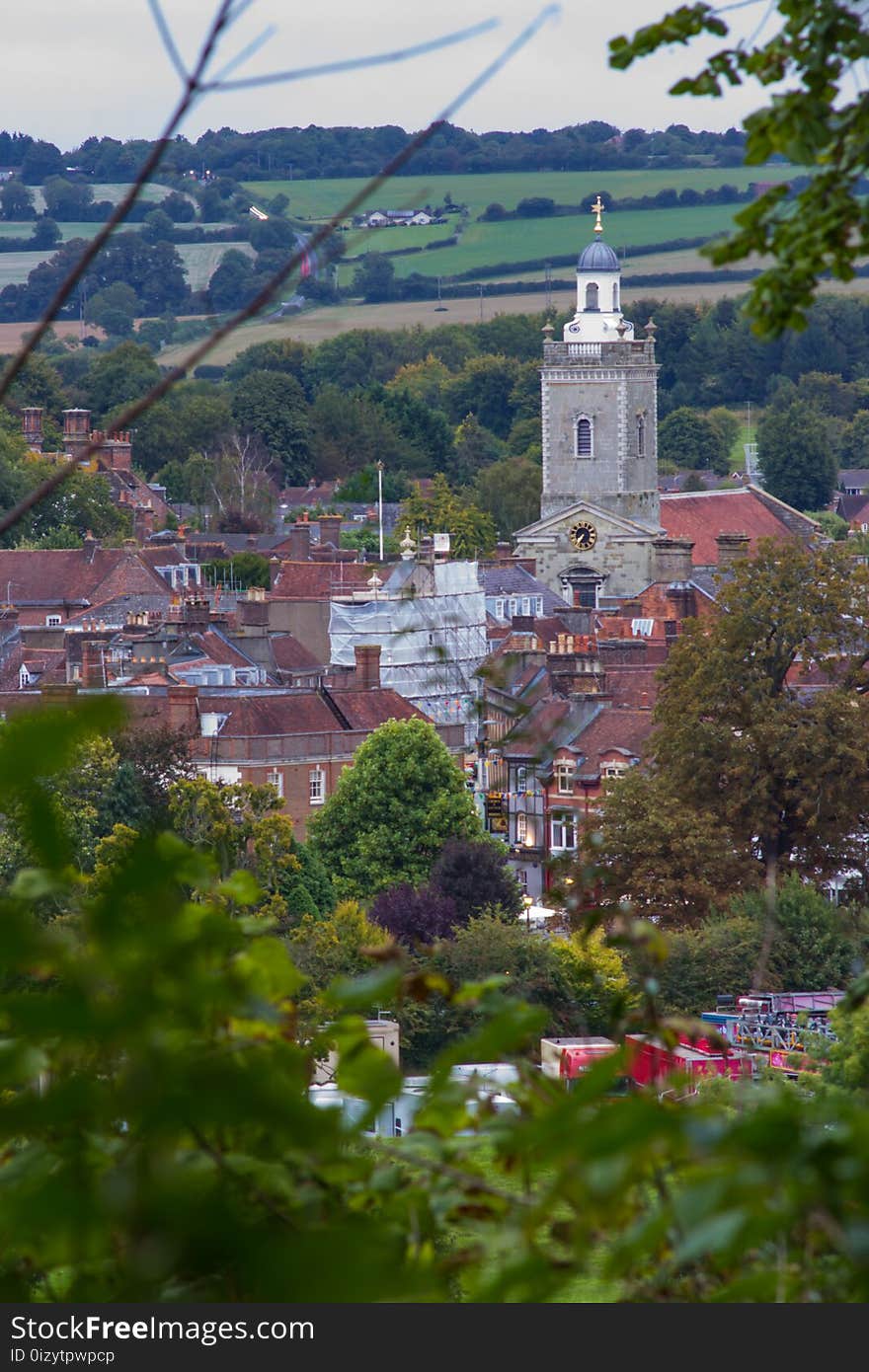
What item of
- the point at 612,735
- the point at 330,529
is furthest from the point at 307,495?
the point at 612,735

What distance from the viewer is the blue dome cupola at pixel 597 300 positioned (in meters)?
76.4

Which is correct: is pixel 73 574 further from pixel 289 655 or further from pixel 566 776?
pixel 566 776

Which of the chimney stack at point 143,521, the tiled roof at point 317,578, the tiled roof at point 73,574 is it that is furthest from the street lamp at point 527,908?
the chimney stack at point 143,521

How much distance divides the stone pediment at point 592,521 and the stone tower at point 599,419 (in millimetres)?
3024

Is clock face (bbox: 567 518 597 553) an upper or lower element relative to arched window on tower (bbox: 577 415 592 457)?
lower

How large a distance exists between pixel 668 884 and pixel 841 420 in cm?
10609

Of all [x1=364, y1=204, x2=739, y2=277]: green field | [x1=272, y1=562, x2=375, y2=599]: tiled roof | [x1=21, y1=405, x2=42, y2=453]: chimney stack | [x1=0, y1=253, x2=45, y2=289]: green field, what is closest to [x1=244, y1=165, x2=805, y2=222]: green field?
[x1=364, y1=204, x2=739, y2=277]: green field

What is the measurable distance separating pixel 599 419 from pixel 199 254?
34945 millimetres

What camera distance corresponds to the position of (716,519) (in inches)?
3214

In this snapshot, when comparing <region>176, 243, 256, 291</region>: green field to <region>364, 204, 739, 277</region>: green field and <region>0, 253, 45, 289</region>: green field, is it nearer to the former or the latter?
<region>0, 253, 45, 289</region>: green field

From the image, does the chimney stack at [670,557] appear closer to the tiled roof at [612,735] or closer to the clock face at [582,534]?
the clock face at [582,534]

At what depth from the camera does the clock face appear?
7162 cm

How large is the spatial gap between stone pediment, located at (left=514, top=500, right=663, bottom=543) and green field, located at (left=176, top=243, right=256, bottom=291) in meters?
13.4

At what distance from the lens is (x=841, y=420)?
431 feet
